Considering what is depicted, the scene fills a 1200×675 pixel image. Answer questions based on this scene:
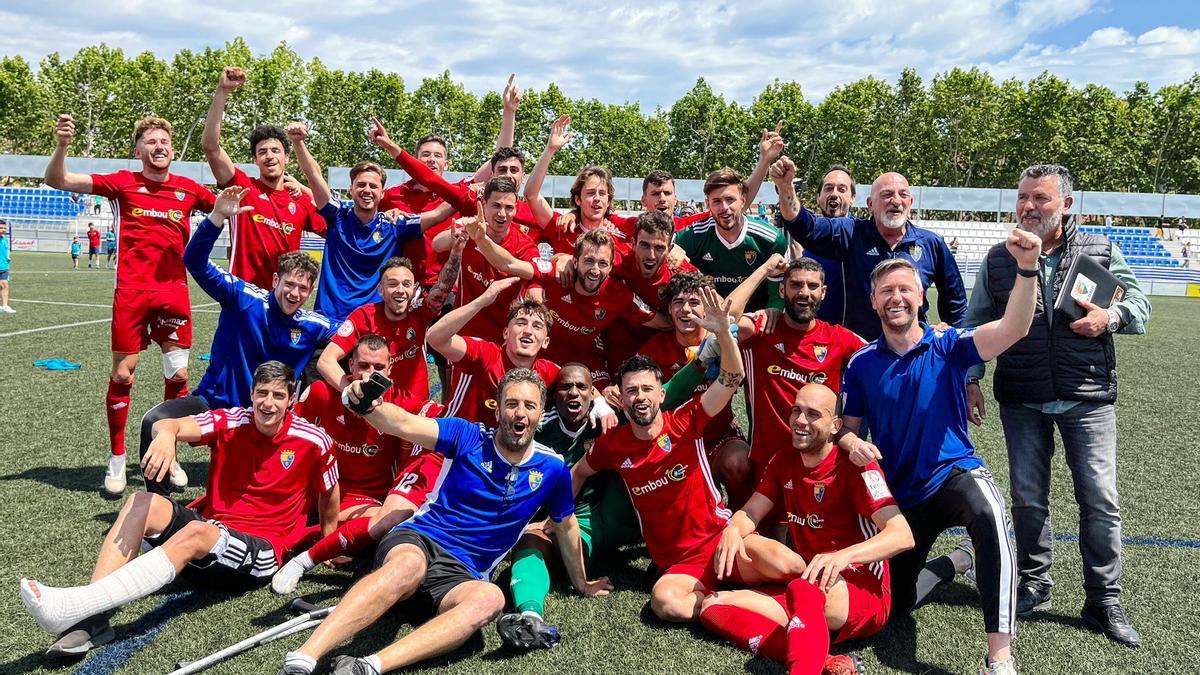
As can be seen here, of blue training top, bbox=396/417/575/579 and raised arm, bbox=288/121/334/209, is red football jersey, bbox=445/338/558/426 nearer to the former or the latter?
blue training top, bbox=396/417/575/579

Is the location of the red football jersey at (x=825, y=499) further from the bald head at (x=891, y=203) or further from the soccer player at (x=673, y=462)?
the bald head at (x=891, y=203)

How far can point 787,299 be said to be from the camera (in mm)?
4965

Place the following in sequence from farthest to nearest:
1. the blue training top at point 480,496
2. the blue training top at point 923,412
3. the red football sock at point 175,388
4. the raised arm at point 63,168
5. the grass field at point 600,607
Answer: the red football sock at point 175,388
the raised arm at point 63,168
the blue training top at point 480,496
the blue training top at point 923,412
the grass field at point 600,607

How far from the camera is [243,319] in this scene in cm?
565

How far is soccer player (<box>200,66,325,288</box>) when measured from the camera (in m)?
6.32

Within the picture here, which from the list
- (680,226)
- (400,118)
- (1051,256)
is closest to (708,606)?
(1051,256)

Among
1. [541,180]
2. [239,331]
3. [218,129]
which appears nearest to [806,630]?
[239,331]

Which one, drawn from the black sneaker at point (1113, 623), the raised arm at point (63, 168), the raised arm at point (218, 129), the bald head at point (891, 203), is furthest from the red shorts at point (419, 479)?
the black sneaker at point (1113, 623)

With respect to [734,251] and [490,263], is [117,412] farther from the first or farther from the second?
[734,251]

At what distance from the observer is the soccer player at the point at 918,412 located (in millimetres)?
3873

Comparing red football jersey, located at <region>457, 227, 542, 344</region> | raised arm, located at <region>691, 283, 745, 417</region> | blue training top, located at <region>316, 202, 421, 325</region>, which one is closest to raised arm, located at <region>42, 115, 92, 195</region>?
blue training top, located at <region>316, 202, 421, 325</region>

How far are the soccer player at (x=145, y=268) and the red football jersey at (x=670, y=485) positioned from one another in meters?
3.59

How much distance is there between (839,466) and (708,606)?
0.99m

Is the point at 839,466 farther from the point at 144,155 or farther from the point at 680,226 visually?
the point at 144,155
